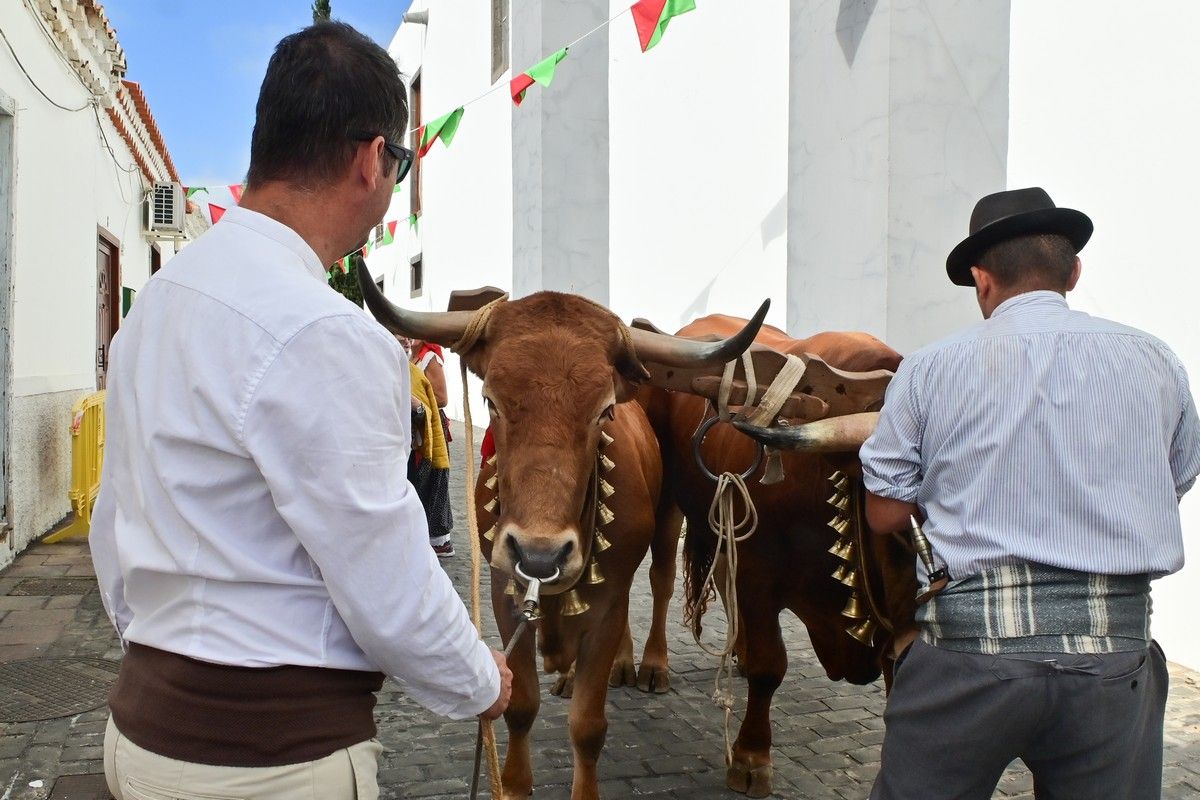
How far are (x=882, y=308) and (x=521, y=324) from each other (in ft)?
11.7

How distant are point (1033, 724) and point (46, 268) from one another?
811 cm

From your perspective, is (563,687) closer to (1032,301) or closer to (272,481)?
(1032,301)

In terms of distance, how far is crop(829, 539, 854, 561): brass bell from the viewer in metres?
3.07

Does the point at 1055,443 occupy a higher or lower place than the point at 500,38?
lower

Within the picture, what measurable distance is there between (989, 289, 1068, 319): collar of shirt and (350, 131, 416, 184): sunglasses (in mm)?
1358

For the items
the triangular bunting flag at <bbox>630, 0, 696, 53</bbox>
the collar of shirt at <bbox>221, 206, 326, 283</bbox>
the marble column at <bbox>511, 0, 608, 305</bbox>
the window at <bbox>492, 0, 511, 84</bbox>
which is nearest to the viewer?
the collar of shirt at <bbox>221, 206, 326, 283</bbox>

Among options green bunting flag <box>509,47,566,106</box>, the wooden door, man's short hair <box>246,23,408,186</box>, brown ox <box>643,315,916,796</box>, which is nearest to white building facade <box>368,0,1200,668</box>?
green bunting flag <box>509,47,566,106</box>

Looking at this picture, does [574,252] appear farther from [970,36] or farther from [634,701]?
[634,701]

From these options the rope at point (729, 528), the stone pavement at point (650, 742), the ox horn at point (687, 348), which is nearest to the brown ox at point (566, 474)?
the ox horn at point (687, 348)

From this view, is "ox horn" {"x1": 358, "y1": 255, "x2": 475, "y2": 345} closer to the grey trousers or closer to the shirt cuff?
the shirt cuff

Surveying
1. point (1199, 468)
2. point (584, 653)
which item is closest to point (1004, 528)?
point (1199, 468)

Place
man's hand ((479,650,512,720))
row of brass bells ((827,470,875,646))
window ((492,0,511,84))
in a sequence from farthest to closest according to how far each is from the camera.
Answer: window ((492,0,511,84)), row of brass bells ((827,470,875,646)), man's hand ((479,650,512,720))

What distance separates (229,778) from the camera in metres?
1.46

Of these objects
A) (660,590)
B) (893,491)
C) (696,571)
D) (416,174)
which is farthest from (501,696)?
(416,174)
